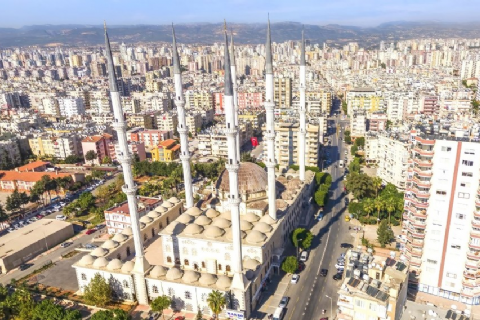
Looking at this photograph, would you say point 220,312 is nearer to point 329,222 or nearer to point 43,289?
point 43,289

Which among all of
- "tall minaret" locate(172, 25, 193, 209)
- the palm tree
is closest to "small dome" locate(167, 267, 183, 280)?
the palm tree

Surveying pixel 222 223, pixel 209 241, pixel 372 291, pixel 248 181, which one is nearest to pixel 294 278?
pixel 222 223

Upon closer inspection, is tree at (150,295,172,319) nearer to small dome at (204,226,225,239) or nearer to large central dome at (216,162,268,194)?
small dome at (204,226,225,239)

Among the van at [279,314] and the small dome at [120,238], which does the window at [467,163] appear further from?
the small dome at [120,238]

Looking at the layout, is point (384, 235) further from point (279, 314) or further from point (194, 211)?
point (194, 211)

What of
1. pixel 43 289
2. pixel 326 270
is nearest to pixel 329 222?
pixel 326 270

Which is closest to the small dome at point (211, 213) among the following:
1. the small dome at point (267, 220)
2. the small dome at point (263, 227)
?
the small dome at point (267, 220)
